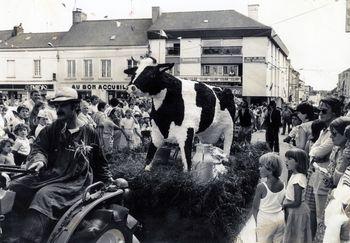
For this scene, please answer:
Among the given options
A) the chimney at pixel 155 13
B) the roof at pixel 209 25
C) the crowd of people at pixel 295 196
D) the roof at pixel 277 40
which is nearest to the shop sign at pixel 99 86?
the roof at pixel 209 25

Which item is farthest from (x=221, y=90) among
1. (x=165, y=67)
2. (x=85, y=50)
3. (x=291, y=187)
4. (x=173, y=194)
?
(x=85, y=50)

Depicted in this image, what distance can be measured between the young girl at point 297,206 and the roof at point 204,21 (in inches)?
1006

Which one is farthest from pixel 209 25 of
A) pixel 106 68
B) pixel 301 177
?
pixel 301 177

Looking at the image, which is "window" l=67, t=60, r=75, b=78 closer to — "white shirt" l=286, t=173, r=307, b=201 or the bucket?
"white shirt" l=286, t=173, r=307, b=201

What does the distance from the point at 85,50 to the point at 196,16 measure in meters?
8.30

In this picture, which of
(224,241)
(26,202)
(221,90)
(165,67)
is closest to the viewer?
(26,202)

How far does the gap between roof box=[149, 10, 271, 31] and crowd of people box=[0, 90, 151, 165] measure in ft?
63.1

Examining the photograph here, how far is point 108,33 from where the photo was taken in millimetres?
31391

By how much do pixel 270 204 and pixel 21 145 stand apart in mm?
3823

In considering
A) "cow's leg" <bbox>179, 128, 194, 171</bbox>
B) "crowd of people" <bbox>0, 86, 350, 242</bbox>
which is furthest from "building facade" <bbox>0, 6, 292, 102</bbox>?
"cow's leg" <bbox>179, 128, 194, 171</bbox>

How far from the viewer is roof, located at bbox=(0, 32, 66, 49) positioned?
3120 cm

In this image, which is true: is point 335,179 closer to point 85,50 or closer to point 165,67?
point 165,67

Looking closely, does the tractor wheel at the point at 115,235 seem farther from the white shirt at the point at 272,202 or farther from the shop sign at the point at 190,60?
the shop sign at the point at 190,60

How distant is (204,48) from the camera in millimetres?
29812
